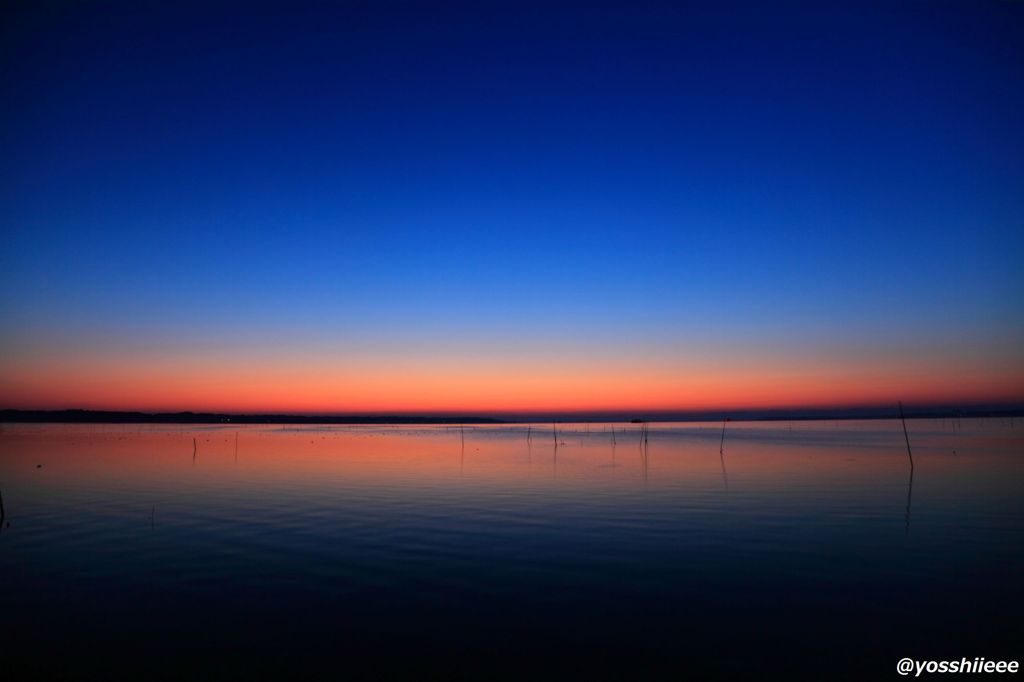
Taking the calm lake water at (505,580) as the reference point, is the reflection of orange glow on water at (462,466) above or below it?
below

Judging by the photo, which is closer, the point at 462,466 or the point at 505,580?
the point at 505,580

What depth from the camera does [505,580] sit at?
37.2 ft

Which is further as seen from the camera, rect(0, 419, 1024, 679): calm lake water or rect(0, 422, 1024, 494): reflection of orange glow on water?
rect(0, 422, 1024, 494): reflection of orange glow on water

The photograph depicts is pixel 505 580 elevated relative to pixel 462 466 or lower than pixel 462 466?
elevated

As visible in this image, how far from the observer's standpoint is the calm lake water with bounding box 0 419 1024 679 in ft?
26.1

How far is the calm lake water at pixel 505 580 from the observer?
797cm

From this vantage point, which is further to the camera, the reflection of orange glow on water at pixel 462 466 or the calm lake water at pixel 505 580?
the reflection of orange glow on water at pixel 462 466

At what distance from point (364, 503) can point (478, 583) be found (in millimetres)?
10675

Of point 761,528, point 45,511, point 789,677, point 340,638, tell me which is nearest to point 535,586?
point 340,638

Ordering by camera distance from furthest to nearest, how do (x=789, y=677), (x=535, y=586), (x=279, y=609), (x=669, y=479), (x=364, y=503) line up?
(x=669, y=479) < (x=364, y=503) < (x=535, y=586) < (x=279, y=609) < (x=789, y=677)

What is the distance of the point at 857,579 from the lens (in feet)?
37.5

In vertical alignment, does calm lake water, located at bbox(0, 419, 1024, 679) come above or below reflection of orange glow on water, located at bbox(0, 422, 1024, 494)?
above

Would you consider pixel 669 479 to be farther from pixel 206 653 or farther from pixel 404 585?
pixel 206 653

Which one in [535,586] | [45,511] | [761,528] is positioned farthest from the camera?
[45,511]
